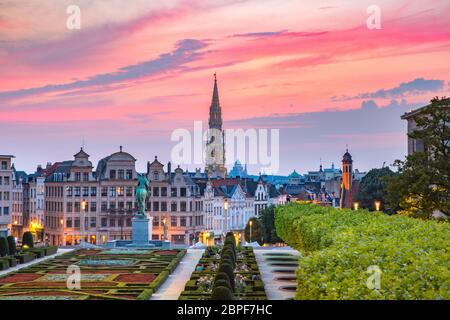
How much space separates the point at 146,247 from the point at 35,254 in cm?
1184

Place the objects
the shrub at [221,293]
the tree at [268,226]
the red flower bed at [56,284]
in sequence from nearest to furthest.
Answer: the shrub at [221,293] → the red flower bed at [56,284] → the tree at [268,226]

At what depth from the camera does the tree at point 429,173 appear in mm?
49031

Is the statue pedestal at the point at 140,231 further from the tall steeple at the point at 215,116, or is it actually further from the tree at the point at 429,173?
the tall steeple at the point at 215,116

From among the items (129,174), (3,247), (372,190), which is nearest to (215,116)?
(129,174)

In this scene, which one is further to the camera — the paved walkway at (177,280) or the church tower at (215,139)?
the church tower at (215,139)

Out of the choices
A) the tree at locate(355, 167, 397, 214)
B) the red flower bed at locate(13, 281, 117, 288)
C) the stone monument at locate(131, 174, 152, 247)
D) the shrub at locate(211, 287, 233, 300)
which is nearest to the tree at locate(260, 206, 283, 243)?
the tree at locate(355, 167, 397, 214)

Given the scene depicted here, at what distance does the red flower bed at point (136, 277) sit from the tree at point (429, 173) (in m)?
16.4

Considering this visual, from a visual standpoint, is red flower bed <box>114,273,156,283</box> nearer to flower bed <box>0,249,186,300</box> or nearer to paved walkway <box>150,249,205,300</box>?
flower bed <box>0,249,186,300</box>

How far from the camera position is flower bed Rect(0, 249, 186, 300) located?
38531 millimetres

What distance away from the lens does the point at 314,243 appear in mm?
39562

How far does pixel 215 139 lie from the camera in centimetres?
18462

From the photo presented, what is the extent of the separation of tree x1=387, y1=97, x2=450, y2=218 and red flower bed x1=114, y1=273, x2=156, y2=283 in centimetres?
1636

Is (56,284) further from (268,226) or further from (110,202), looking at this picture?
(110,202)

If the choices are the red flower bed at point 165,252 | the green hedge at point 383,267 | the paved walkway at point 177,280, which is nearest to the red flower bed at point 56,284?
the paved walkway at point 177,280
